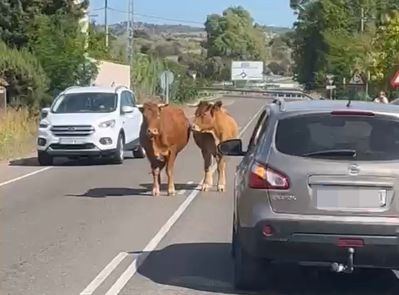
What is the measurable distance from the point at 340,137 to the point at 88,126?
54.1 feet

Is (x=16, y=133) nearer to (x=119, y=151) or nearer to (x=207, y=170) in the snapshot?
(x=119, y=151)

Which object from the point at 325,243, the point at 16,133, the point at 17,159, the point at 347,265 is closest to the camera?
the point at 325,243

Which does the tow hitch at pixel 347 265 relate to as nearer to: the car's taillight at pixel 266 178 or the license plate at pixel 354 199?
the license plate at pixel 354 199

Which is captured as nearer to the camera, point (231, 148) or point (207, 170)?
point (231, 148)

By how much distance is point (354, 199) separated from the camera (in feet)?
30.1

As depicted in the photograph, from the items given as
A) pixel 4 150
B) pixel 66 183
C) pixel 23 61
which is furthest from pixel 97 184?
pixel 23 61

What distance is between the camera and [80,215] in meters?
15.7

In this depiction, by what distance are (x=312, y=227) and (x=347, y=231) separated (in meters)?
0.29

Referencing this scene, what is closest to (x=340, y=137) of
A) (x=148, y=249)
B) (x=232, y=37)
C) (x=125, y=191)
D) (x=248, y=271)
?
(x=248, y=271)

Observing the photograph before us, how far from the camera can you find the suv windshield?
2645 cm

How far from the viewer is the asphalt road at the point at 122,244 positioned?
10.3 meters

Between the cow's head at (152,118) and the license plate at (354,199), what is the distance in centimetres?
935

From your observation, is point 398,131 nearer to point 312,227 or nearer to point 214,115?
point 312,227

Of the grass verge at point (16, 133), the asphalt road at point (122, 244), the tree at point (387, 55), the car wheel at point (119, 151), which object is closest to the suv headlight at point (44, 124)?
the car wheel at point (119, 151)
